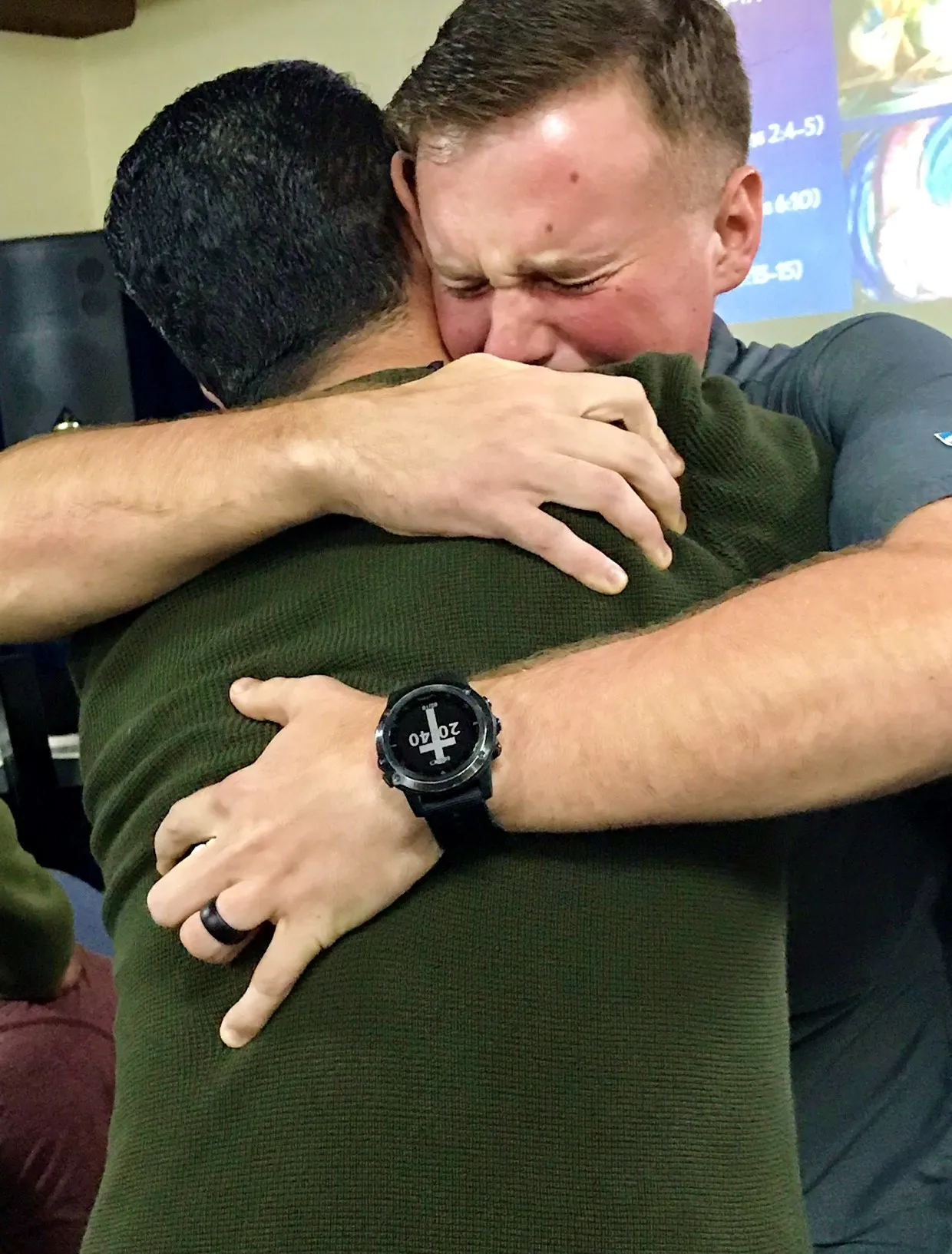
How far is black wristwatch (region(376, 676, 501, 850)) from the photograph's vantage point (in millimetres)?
701

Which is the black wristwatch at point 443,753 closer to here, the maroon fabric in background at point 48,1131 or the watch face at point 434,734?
the watch face at point 434,734

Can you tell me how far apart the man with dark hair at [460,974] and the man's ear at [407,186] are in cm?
19

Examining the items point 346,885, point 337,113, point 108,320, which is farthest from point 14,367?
point 346,885

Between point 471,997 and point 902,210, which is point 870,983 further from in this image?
point 902,210

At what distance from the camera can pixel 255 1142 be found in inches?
25.4

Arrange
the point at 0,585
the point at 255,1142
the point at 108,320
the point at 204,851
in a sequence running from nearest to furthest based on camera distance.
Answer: the point at 255,1142, the point at 204,851, the point at 0,585, the point at 108,320

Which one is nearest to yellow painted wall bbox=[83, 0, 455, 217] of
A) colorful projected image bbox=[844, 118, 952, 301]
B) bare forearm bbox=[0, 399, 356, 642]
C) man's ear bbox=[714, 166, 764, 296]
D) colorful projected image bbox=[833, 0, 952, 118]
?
colorful projected image bbox=[833, 0, 952, 118]

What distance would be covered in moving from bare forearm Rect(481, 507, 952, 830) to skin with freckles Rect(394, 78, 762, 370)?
42 centimetres

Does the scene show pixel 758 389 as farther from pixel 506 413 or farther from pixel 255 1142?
pixel 255 1142

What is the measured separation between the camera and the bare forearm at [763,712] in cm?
69

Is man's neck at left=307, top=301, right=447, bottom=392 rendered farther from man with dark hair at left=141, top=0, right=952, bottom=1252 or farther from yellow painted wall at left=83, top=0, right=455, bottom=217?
yellow painted wall at left=83, top=0, right=455, bottom=217

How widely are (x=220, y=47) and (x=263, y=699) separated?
10.5ft

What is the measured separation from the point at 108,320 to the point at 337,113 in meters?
1.99

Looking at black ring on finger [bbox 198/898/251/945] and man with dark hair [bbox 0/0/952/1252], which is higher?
man with dark hair [bbox 0/0/952/1252]
